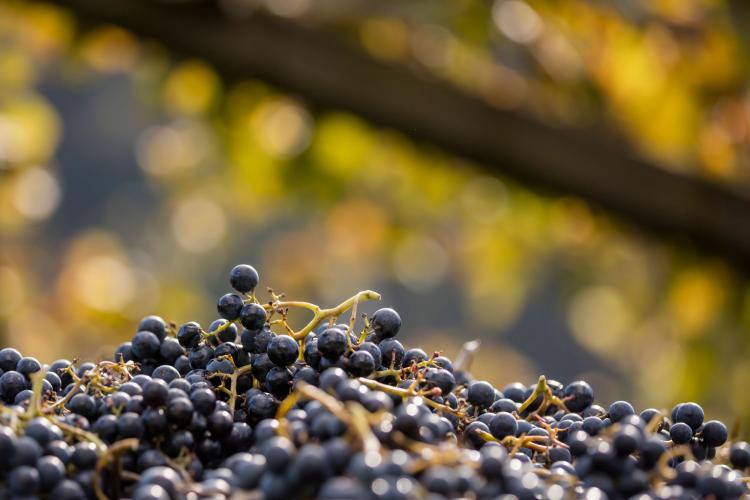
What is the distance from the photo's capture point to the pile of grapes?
1.59 ft

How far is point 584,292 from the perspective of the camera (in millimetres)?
3246

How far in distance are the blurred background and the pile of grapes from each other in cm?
151

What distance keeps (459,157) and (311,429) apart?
1.74 meters

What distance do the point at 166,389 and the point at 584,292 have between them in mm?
2785

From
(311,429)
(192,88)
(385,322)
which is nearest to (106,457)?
(311,429)

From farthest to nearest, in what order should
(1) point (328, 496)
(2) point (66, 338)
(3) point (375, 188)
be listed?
(2) point (66, 338)
(3) point (375, 188)
(1) point (328, 496)

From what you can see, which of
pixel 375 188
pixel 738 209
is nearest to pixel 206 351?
pixel 738 209

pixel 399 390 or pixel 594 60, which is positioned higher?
pixel 594 60

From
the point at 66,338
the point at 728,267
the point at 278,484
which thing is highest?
the point at 728,267

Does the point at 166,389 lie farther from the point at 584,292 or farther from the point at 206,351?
the point at 584,292

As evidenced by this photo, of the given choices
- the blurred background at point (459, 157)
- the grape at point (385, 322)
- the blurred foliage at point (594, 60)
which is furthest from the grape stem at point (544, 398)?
the blurred foliage at point (594, 60)

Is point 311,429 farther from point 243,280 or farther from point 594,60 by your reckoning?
point 594,60

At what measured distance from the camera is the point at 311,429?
0.51 m

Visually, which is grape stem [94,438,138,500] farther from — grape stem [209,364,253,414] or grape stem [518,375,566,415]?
grape stem [518,375,566,415]
